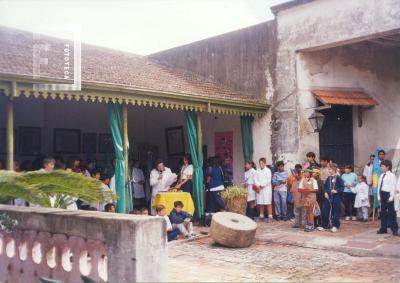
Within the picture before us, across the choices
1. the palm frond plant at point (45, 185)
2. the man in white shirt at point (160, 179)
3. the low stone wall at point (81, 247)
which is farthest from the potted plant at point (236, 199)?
the low stone wall at point (81, 247)

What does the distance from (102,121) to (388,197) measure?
9.48 metres

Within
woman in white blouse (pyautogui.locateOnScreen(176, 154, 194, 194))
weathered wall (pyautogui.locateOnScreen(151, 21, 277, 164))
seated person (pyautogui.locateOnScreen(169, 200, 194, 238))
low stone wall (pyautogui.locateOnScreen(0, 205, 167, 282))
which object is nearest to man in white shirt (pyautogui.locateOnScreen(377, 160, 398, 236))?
seated person (pyautogui.locateOnScreen(169, 200, 194, 238))

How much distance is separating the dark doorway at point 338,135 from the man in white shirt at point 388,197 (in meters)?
3.65

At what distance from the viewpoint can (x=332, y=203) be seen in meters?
10.4

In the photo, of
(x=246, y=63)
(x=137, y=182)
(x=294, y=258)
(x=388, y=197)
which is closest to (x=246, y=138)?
(x=246, y=63)

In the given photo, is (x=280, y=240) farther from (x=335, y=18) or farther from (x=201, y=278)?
(x=335, y=18)

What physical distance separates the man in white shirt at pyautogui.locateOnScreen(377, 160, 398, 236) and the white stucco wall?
171 inches

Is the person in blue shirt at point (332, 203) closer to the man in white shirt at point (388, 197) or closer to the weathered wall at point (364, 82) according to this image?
the man in white shirt at point (388, 197)

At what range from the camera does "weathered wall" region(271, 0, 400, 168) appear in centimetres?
1145

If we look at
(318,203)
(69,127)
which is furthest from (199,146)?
(69,127)

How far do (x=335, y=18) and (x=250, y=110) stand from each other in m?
3.21

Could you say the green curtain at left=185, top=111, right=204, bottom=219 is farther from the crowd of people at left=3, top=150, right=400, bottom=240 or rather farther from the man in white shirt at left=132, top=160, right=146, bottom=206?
the man in white shirt at left=132, top=160, right=146, bottom=206

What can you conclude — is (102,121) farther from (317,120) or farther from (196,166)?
(317,120)

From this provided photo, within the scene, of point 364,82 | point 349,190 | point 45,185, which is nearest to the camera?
point 45,185
